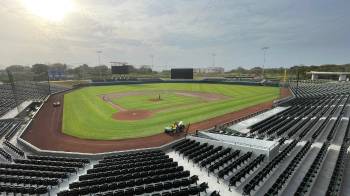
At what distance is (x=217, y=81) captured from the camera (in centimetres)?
11000

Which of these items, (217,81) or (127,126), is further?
(217,81)

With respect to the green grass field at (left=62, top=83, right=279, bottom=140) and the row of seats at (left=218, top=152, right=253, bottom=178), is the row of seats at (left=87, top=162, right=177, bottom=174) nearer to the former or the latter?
the row of seats at (left=218, top=152, right=253, bottom=178)

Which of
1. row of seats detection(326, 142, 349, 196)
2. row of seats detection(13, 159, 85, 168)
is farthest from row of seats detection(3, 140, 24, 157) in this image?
row of seats detection(326, 142, 349, 196)

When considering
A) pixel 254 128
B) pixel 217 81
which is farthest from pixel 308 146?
pixel 217 81

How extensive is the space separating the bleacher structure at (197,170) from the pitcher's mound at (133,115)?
16.8 meters

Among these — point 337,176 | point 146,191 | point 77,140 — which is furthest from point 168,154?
point 337,176

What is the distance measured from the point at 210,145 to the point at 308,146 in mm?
10685

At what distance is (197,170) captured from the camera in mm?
20312

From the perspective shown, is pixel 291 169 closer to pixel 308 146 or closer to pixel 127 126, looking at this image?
pixel 308 146

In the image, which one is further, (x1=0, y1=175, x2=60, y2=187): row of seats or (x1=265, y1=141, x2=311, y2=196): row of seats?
(x1=0, y1=175, x2=60, y2=187): row of seats

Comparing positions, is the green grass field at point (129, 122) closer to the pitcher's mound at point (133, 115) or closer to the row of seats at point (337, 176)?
the pitcher's mound at point (133, 115)

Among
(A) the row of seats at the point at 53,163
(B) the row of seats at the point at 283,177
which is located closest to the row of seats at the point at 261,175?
(B) the row of seats at the point at 283,177

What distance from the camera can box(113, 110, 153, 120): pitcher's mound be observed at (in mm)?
42016

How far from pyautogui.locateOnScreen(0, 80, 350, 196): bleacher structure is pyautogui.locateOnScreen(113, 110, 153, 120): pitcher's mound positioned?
55.0ft
